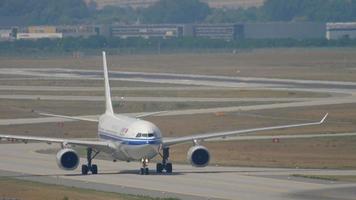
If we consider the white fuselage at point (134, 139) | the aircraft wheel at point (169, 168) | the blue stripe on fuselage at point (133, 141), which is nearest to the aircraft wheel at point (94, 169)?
the white fuselage at point (134, 139)

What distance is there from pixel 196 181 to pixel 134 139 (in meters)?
3.99

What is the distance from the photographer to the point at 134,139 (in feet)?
225

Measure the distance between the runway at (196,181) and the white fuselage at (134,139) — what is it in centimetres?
110

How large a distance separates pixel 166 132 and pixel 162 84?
55.8 metres

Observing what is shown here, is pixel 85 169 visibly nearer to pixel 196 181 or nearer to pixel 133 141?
pixel 133 141

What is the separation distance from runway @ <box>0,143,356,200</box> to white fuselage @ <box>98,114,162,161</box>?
1098 millimetres

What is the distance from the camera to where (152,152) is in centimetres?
6850

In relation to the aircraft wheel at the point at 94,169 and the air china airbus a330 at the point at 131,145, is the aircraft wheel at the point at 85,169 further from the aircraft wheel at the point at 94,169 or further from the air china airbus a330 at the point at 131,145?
the aircraft wheel at the point at 94,169

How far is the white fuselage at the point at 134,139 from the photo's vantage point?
68312mm

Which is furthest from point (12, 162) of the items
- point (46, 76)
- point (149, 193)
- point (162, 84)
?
point (46, 76)

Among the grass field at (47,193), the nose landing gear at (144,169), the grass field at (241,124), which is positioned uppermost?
the grass field at (241,124)

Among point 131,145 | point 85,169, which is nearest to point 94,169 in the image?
point 85,169

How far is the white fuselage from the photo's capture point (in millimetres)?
68312

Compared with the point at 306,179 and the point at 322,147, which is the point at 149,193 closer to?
the point at 306,179
